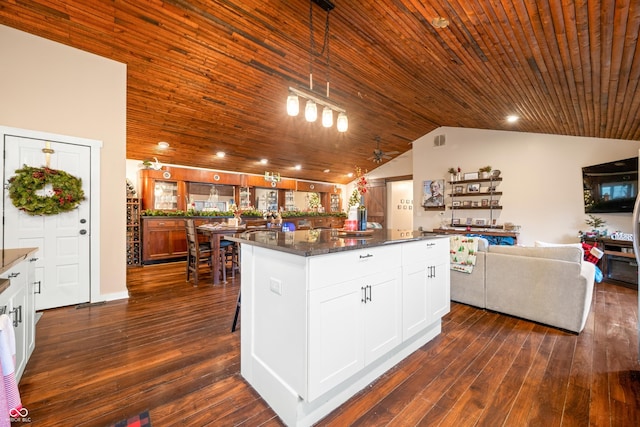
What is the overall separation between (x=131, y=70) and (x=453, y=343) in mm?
5302

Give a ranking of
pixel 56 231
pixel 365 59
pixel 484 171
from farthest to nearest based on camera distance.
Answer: pixel 484 171 < pixel 365 59 < pixel 56 231

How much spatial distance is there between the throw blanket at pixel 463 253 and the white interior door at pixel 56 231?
4660 millimetres

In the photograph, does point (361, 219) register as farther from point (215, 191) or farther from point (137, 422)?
point (215, 191)

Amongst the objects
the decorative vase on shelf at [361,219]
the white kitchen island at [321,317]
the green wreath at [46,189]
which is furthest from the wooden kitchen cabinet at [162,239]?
the decorative vase on shelf at [361,219]

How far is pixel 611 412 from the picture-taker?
1.65 meters

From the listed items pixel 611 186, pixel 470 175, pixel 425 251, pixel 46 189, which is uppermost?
pixel 470 175

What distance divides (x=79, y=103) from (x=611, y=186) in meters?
8.31

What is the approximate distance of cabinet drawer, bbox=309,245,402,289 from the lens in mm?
1517

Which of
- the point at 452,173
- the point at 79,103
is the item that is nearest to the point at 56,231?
the point at 79,103

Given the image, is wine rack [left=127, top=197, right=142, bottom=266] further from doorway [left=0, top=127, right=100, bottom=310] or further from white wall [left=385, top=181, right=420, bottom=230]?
white wall [left=385, top=181, right=420, bottom=230]

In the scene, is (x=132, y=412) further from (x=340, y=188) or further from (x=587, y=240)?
(x=340, y=188)

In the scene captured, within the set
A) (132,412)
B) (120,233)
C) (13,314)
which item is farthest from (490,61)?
(120,233)

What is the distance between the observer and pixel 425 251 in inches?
96.2

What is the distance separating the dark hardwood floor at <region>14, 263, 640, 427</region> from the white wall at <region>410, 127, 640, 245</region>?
276 centimetres
